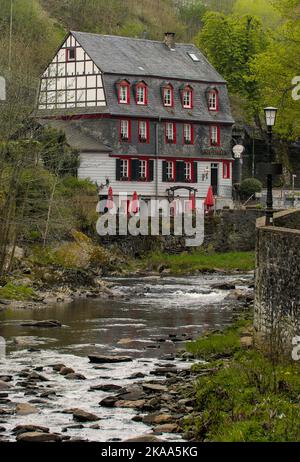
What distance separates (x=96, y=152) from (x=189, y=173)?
326 inches

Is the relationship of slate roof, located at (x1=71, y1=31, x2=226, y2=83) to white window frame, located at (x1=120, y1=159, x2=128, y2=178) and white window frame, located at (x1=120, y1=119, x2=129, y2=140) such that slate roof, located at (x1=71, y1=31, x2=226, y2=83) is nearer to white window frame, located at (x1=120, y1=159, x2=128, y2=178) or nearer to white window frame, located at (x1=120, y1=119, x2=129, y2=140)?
white window frame, located at (x1=120, y1=119, x2=129, y2=140)

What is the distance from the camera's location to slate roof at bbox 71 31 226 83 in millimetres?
73938

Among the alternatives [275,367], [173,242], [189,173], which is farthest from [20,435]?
[189,173]

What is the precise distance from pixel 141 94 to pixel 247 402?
180 ft

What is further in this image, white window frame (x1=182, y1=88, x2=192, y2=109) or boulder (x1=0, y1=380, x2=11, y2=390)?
white window frame (x1=182, y1=88, x2=192, y2=109)

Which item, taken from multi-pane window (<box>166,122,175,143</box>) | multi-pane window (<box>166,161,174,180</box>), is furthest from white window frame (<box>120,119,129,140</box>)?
multi-pane window (<box>166,161,174,180</box>)

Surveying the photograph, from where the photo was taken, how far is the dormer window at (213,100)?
7945 centimetres

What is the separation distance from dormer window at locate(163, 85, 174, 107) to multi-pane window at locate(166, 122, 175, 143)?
124 cm

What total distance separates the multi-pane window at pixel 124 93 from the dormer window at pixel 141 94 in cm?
83

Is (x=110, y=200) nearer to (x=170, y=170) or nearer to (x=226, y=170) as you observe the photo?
(x=170, y=170)

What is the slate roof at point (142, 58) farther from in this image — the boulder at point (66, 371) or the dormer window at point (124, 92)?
the boulder at point (66, 371)

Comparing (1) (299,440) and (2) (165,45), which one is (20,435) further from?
(2) (165,45)

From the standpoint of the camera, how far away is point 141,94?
75.2 m

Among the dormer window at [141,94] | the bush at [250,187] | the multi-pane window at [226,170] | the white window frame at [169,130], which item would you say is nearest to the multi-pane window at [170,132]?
the white window frame at [169,130]
